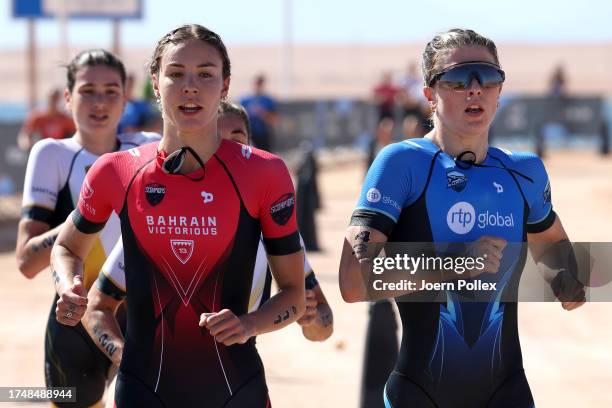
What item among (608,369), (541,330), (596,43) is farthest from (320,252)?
(596,43)

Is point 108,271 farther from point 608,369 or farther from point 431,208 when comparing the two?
point 608,369

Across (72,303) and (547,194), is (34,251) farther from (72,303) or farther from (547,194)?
(547,194)

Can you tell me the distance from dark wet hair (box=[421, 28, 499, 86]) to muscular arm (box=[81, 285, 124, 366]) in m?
1.48

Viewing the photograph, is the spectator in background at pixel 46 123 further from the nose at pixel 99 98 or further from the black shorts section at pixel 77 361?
the black shorts section at pixel 77 361

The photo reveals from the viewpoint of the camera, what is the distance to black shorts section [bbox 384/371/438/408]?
13.5 ft

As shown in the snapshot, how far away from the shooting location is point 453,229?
4105 millimetres

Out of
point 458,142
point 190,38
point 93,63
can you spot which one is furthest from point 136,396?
point 93,63

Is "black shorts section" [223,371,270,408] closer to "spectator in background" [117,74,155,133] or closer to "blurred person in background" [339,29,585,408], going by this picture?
"blurred person in background" [339,29,585,408]

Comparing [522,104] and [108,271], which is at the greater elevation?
[108,271]

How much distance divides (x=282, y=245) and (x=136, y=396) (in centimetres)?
72

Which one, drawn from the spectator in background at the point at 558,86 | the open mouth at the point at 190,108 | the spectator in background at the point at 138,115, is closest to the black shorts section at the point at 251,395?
the open mouth at the point at 190,108

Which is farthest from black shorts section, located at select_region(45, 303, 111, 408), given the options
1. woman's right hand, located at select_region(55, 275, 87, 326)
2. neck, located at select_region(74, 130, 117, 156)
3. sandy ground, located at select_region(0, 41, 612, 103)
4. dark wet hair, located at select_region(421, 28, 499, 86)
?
sandy ground, located at select_region(0, 41, 612, 103)

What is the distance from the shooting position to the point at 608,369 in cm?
875

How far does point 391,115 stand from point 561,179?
4200 mm
